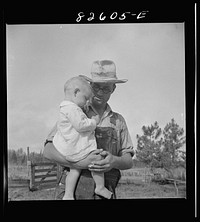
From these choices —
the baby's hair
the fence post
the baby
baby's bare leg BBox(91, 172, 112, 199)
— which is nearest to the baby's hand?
the baby

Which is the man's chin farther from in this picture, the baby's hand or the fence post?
the fence post

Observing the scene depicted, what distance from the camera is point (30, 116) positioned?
104 inches

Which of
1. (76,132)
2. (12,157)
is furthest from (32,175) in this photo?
(76,132)

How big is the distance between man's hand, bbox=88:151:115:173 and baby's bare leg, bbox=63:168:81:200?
101mm

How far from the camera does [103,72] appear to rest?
2.65 metres

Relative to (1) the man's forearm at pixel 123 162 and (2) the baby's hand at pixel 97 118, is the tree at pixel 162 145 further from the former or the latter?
(2) the baby's hand at pixel 97 118

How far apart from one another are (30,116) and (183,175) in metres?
1.07

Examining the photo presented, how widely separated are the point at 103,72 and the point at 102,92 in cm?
13

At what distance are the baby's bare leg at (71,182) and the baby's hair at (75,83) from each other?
52 cm

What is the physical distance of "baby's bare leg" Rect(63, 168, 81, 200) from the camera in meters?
2.60

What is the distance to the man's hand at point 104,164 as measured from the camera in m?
2.59

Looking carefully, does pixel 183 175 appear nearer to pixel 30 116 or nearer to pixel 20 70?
pixel 30 116
